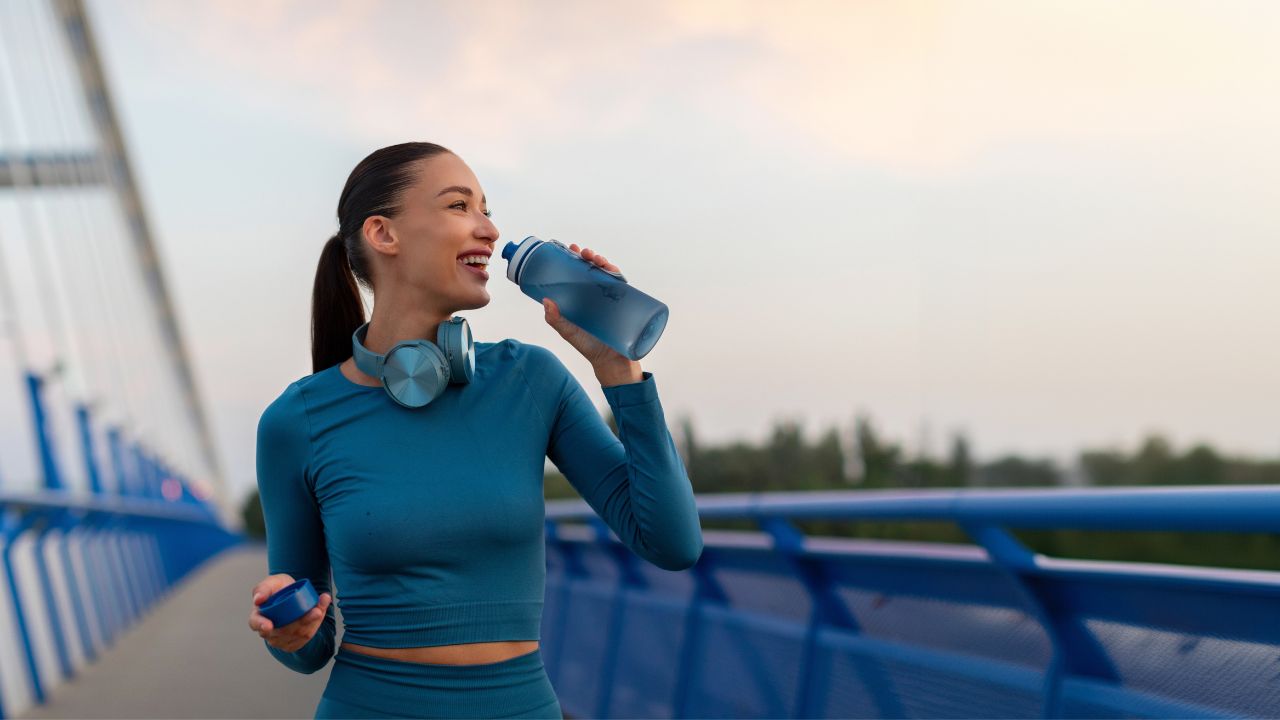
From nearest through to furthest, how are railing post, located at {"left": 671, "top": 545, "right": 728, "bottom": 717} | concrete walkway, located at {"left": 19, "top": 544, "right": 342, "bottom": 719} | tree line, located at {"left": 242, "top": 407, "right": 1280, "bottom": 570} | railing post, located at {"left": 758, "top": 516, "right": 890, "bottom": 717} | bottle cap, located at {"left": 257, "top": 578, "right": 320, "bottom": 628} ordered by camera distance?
bottle cap, located at {"left": 257, "top": 578, "right": 320, "bottom": 628} < railing post, located at {"left": 758, "top": 516, "right": 890, "bottom": 717} < railing post, located at {"left": 671, "top": 545, "right": 728, "bottom": 717} < concrete walkway, located at {"left": 19, "top": 544, "right": 342, "bottom": 719} < tree line, located at {"left": 242, "top": 407, "right": 1280, "bottom": 570}

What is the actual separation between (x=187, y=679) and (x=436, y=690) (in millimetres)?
7241

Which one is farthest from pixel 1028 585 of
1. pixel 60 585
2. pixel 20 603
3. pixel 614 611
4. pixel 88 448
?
pixel 88 448

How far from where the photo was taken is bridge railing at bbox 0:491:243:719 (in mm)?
7129

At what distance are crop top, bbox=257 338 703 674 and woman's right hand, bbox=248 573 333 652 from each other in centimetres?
7

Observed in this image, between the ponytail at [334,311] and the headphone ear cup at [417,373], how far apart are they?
0.28 metres

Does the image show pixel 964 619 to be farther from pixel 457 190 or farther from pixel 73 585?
pixel 73 585

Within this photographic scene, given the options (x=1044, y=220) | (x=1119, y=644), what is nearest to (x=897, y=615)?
(x=1119, y=644)

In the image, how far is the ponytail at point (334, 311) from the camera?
6.31 ft

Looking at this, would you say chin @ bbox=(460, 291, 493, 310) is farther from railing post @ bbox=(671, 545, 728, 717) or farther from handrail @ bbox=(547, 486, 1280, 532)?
railing post @ bbox=(671, 545, 728, 717)

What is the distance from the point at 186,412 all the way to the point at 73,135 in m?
20.5

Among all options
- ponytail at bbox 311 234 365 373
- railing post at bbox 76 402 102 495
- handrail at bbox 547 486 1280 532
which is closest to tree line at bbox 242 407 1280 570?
railing post at bbox 76 402 102 495

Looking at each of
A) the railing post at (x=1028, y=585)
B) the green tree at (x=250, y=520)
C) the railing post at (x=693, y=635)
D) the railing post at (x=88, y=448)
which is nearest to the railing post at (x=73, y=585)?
the railing post at (x=88, y=448)

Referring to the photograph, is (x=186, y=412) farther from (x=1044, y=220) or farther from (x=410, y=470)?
(x=1044, y=220)

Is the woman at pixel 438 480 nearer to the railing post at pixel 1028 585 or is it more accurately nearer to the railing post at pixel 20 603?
the railing post at pixel 1028 585
